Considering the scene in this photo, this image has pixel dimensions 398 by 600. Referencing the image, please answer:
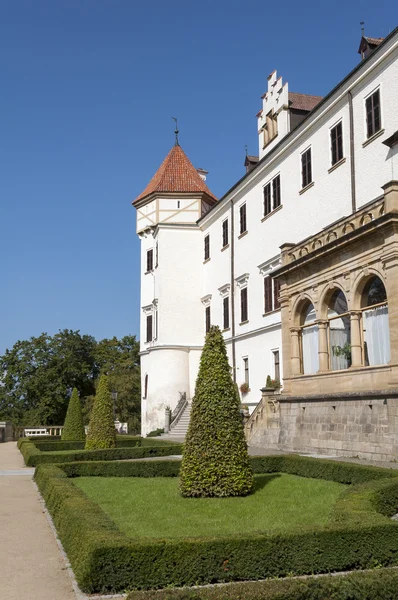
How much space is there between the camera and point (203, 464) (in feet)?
40.9

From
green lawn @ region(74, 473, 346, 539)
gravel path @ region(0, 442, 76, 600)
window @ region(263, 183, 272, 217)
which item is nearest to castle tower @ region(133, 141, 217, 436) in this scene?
window @ region(263, 183, 272, 217)

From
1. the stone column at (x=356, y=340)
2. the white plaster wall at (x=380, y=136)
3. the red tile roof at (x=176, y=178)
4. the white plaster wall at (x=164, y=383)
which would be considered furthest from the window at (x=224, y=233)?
the stone column at (x=356, y=340)

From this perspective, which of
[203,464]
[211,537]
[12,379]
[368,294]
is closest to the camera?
[211,537]

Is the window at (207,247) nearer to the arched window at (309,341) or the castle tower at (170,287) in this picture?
the castle tower at (170,287)

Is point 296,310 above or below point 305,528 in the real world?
above

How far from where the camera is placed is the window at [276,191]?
3072 cm

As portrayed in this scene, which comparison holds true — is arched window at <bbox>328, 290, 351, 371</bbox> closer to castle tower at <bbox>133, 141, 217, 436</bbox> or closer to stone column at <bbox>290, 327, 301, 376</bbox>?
stone column at <bbox>290, 327, 301, 376</bbox>

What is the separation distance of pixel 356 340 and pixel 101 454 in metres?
10.3

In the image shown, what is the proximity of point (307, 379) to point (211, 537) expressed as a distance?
14.1m

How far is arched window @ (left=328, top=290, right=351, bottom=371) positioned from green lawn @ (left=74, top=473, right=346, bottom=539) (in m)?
5.18

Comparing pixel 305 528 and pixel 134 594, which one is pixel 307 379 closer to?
pixel 305 528

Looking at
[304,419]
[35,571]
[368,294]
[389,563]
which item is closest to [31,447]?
[304,419]

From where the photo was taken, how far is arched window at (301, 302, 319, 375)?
20.8m

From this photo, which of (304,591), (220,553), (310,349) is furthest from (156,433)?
(304,591)
